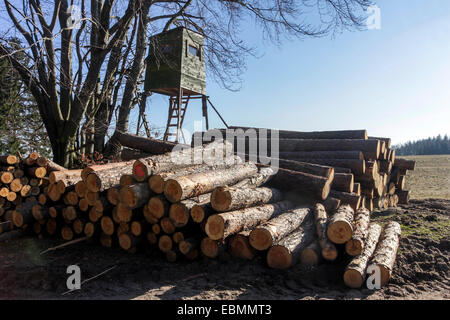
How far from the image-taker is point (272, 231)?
13.2 ft

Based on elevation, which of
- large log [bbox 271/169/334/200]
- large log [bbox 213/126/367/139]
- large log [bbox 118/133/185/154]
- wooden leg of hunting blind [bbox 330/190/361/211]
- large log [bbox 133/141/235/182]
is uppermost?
large log [bbox 213/126/367/139]

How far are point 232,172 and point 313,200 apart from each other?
1528 millimetres

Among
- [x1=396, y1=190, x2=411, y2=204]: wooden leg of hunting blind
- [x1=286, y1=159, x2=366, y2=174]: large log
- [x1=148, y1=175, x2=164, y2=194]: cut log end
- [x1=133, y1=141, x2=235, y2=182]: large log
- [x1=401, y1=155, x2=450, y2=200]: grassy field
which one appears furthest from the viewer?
[x1=401, y1=155, x2=450, y2=200]: grassy field

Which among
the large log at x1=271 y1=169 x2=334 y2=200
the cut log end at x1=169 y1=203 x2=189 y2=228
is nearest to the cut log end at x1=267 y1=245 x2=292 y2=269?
the cut log end at x1=169 y1=203 x2=189 y2=228

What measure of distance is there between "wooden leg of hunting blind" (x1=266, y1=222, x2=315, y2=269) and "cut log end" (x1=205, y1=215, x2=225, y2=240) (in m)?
0.67

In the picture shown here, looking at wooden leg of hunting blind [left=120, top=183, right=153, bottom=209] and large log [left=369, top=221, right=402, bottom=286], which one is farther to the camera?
wooden leg of hunting blind [left=120, top=183, right=153, bottom=209]

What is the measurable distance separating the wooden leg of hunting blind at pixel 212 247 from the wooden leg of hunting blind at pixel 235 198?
43cm

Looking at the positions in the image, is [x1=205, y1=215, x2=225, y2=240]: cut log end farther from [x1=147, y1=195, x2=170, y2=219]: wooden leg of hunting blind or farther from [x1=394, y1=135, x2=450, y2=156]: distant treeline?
[x1=394, y1=135, x2=450, y2=156]: distant treeline

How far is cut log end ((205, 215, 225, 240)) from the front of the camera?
13.1 ft

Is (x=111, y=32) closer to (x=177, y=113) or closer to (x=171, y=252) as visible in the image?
(x=177, y=113)

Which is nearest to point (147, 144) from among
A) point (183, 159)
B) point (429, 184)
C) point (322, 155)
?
point (183, 159)

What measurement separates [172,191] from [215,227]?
2.49 ft

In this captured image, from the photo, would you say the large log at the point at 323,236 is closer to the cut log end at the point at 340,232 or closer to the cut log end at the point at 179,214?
the cut log end at the point at 340,232

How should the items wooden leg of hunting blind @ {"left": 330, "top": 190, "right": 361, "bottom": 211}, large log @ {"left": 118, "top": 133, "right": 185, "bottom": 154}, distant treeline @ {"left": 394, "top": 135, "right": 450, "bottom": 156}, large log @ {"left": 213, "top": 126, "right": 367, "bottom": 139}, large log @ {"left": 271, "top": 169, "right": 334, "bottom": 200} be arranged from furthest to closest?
distant treeline @ {"left": 394, "top": 135, "right": 450, "bottom": 156} < large log @ {"left": 213, "top": 126, "right": 367, "bottom": 139} < large log @ {"left": 118, "top": 133, "right": 185, "bottom": 154} < wooden leg of hunting blind @ {"left": 330, "top": 190, "right": 361, "bottom": 211} < large log @ {"left": 271, "top": 169, "right": 334, "bottom": 200}
